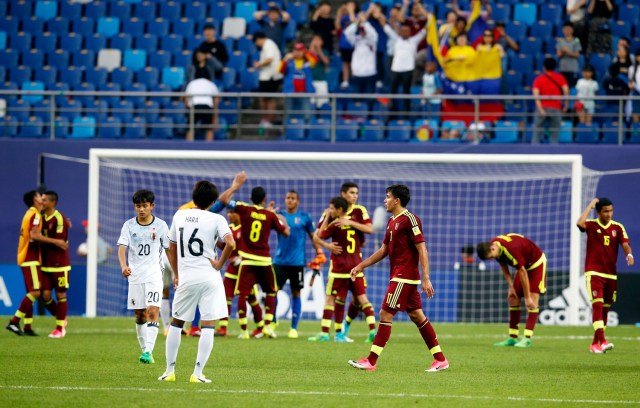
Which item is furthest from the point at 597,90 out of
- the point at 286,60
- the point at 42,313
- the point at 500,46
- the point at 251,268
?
the point at 42,313

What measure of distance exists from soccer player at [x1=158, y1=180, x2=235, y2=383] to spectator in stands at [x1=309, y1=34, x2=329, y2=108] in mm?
13233

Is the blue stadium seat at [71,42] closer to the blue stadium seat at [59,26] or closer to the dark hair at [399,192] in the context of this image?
the blue stadium seat at [59,26]

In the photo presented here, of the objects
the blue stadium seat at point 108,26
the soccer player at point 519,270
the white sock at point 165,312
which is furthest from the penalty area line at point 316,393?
the blue stadium seat at point 108,26

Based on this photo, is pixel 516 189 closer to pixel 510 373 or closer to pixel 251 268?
pixel 251 268

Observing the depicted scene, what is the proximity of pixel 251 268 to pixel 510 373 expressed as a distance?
5.52 meters

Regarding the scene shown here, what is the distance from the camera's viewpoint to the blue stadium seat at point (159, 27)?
84.3 feet

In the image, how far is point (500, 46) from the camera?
912 inches

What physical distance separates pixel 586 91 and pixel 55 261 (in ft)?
38.3

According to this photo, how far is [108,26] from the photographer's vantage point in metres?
26.0

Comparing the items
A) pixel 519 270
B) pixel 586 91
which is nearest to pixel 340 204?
pixel 519 270

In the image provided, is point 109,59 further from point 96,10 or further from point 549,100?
point 549,100

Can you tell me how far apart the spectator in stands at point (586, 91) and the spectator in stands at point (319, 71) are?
17.1ft

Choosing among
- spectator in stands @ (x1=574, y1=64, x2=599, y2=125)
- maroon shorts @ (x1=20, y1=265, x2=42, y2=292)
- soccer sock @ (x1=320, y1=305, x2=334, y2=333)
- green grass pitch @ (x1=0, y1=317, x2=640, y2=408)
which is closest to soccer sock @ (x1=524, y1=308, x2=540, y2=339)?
green grass pitch @ (x1=0, y1=317, x2=640, y2=408)

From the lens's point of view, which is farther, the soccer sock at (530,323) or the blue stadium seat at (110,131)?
the blue stadium seat at (110,131)
